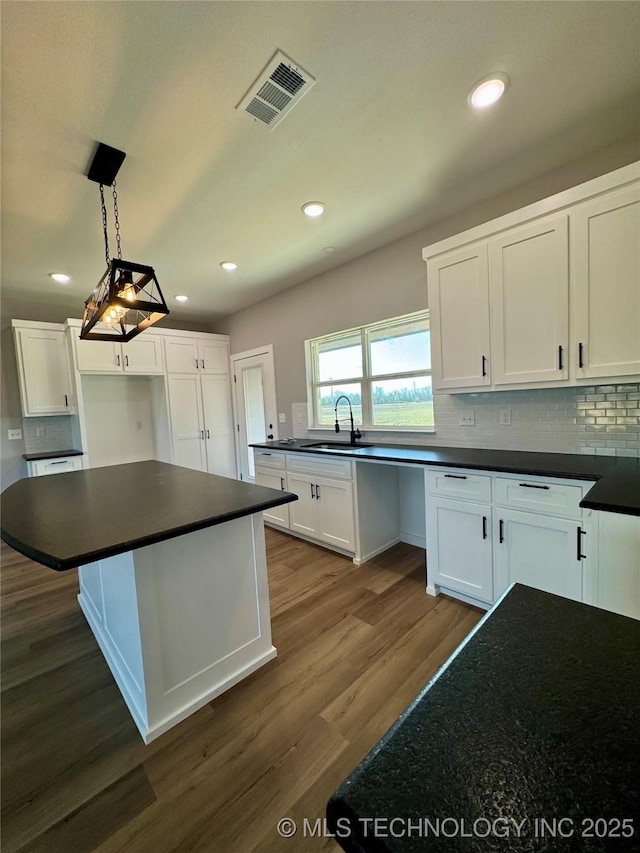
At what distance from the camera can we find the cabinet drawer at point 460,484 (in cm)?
211

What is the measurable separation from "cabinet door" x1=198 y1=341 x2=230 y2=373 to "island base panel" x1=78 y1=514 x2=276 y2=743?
12.3 ft

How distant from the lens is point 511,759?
0.42m

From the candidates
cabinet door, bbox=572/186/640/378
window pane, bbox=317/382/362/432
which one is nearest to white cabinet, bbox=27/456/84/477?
window pane, bbox=317/382/362/432

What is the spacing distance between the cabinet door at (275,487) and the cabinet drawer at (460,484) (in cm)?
168

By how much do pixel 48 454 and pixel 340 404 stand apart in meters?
3.37

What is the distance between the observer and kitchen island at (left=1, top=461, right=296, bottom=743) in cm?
136

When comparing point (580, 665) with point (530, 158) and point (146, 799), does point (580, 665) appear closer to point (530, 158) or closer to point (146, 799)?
point (146, 799)

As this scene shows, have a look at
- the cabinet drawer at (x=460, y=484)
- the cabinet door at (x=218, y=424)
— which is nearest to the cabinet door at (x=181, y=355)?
the cabinet door at (x=218, y=424)

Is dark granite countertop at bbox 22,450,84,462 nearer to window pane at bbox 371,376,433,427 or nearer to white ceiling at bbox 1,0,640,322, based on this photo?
white ceiling at bbox 1,0,640,322

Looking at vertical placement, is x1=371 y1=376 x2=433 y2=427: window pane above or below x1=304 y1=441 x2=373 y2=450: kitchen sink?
above

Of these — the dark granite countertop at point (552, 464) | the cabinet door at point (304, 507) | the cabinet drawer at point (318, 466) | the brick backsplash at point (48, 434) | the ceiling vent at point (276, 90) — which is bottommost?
the cabinet door at point (304, 507)

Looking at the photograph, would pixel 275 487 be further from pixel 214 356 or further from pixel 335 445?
pixel 214 356

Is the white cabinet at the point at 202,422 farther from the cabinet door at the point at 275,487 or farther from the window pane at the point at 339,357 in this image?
the window pane at the point at 339,357

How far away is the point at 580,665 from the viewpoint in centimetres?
57
